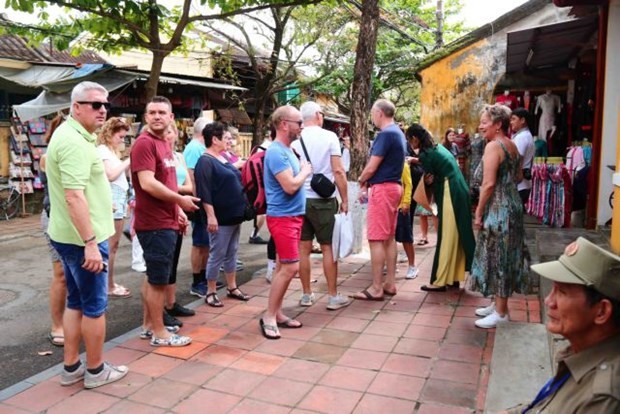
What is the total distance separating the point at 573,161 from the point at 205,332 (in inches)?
217

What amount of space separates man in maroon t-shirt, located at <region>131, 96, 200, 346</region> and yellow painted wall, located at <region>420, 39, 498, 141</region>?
32.0 feet

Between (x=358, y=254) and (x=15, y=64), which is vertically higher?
(x=15, y=64)

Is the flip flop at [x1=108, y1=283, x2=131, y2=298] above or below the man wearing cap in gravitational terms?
below

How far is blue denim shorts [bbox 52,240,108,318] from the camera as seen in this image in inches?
130

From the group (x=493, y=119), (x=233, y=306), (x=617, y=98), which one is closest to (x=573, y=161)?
(x=617, y=98)

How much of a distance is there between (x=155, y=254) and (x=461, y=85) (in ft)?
33.5

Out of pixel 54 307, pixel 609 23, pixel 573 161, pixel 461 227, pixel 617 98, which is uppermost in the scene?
pixel 609 23

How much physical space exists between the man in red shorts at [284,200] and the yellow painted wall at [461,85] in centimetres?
902

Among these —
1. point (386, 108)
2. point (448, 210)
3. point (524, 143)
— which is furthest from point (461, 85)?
point (386, 108)

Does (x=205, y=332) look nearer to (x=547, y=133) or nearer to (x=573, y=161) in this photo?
(x=573, y=161)

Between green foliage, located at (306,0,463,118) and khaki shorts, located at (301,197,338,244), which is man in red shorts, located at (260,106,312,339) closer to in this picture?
khaki shorts, located at (301,197,338,244)

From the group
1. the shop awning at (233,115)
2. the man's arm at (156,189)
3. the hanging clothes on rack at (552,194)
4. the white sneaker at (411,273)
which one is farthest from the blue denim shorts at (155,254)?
the shop awning at (233,115)

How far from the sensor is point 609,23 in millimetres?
6305

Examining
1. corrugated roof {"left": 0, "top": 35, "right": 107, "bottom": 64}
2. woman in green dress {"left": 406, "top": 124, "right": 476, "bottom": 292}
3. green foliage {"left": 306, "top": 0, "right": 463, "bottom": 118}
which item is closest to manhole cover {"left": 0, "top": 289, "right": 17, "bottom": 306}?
woman in green dress {"left": 406, "top": 124, "right": 476, "bottom": 292}
